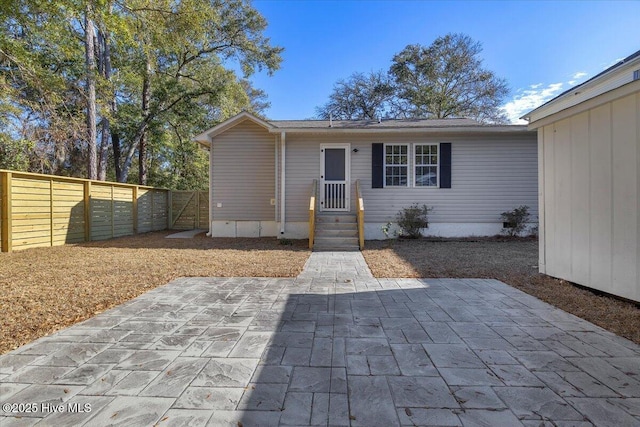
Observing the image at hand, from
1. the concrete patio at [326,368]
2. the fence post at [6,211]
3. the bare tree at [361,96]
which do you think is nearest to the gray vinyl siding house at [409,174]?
the fence post at [6,211]

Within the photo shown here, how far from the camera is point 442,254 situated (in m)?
7.12

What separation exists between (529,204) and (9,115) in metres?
15.2

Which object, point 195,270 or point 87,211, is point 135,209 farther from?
point 195,270

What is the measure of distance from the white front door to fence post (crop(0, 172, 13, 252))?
765cm

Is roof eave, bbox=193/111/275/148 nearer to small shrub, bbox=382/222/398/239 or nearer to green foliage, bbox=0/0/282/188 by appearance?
green foliage, bbox=0/0/282/188

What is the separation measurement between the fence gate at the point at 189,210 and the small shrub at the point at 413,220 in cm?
868

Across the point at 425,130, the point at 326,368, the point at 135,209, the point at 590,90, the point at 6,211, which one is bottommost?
the point at 326,368

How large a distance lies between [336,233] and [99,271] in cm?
538

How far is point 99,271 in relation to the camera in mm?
5320

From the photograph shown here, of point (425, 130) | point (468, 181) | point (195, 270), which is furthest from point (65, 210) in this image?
point (468, 181)

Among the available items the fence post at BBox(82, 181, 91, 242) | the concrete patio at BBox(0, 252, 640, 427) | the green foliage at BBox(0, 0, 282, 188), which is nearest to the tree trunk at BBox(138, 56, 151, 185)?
the green foliage at BBox(0, 0, 282, 188)

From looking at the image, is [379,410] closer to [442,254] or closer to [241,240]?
[442,254]

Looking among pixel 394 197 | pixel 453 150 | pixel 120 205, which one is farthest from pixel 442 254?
pixel 120 205

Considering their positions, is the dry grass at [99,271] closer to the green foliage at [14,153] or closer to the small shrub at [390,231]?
the small shrub at [390,231]
